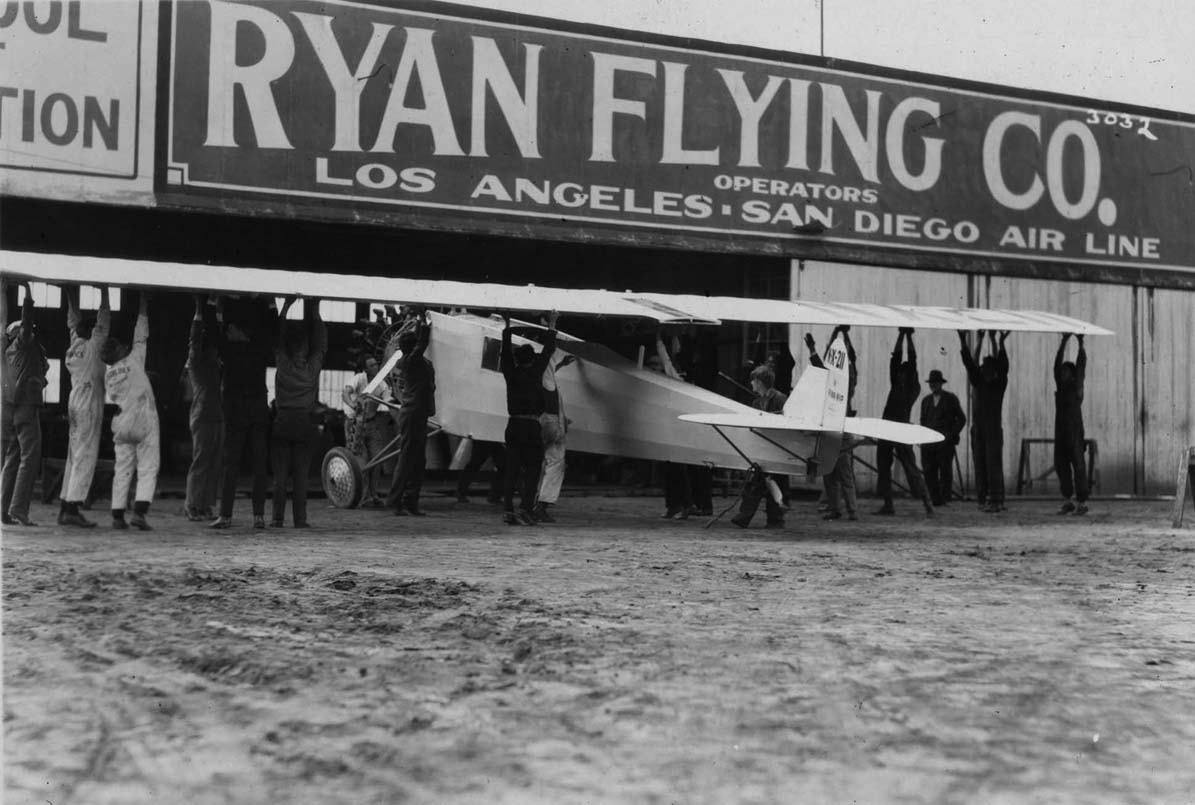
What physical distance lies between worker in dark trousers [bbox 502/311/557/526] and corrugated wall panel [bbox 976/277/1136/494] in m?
12.4

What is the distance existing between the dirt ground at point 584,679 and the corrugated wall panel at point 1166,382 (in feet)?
49.6

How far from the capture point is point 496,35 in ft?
67.1

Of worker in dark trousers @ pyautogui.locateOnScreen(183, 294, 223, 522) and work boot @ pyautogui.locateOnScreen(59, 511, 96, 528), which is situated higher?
worker in dark trousers @ pyautogui.locateOnScreen(183, 294, 223, 522)

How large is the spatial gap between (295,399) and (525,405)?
97.5 inches

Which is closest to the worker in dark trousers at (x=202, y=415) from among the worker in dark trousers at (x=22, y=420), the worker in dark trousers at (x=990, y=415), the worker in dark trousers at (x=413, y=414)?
the worker in dark trousers at (x=22, y=420)

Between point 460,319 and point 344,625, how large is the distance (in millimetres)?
10656

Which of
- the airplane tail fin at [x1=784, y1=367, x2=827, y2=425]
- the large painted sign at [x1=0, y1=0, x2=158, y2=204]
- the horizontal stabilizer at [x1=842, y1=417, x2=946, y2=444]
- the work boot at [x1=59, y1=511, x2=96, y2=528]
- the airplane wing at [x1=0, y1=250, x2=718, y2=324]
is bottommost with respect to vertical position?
the work boot at [x1=59, y1=511, x2=96, y2=528]

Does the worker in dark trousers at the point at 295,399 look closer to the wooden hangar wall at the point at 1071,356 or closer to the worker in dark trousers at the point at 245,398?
the worker in dark trousers at the point at 245,398

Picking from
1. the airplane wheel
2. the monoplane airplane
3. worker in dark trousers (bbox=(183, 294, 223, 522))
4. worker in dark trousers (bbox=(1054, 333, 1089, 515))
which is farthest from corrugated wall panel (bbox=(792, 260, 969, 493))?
worker in dark trousers (bbox=(183, 294, 223, 522))

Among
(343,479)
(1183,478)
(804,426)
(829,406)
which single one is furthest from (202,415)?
(1183,478)

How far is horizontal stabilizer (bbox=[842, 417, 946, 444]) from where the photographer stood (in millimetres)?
13602

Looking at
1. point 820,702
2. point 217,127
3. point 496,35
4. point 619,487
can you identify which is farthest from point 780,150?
point 820,702

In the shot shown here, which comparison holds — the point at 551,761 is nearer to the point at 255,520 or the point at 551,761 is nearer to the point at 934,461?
the point at 255,520

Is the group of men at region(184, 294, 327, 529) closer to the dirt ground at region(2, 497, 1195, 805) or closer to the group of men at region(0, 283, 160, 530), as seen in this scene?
the group of men at region(0, 283, 160, 530)
